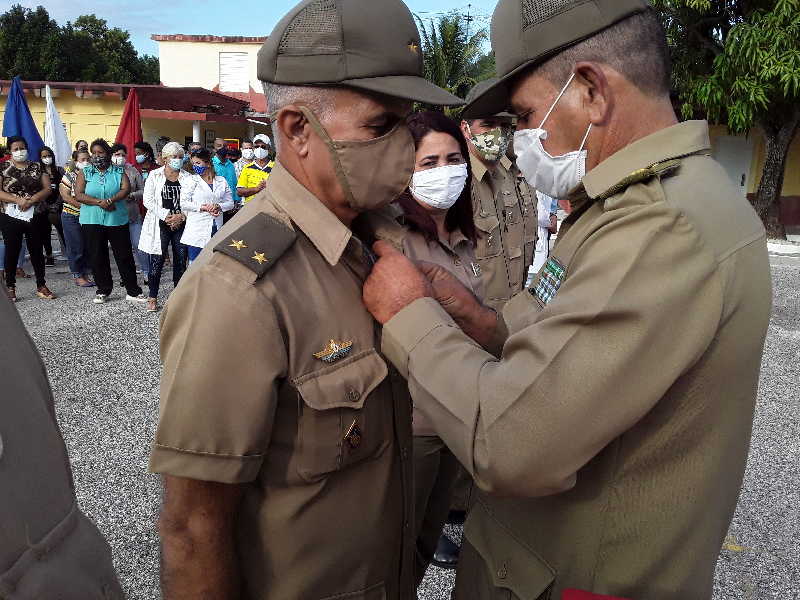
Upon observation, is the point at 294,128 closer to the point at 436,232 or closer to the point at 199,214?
the point at 436,232

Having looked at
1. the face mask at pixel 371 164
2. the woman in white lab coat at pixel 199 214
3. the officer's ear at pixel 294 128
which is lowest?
the woman in white lab coat at pixel 199 214

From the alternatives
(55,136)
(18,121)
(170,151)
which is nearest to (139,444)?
(170,151)

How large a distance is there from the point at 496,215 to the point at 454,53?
19411 millimetres

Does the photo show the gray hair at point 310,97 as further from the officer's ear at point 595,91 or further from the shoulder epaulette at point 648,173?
the shoulder epaulette at point 648,173

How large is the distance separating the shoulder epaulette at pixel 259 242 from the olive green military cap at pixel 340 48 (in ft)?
1.08

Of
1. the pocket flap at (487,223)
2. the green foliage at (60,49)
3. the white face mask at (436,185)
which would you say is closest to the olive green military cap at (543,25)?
the white face mask at (436,185)

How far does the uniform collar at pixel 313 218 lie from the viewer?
58.6 inches

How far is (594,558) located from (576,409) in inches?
16.0

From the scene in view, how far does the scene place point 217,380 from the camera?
1271 mm

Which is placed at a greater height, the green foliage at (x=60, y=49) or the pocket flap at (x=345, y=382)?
the green foliage at (x=60, y=49)

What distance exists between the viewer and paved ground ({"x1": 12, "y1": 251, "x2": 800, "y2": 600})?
3068 mm

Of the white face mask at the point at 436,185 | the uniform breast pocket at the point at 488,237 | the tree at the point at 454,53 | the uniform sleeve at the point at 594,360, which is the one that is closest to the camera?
the uniform sleeve at the point at 594,360

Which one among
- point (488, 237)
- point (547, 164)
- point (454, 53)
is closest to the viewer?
point (547, 164)

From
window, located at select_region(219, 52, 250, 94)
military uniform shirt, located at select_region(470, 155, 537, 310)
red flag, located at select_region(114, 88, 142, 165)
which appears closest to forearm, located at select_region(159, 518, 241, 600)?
military uniform shirt, located at select_region(470, 155, 537, 310)
